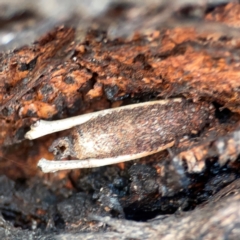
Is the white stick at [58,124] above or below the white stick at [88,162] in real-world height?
above

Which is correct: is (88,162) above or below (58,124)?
below

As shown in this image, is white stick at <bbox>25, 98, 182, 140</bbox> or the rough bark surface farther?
white stick at <bbox>25, 98, 182, 140</bbox>

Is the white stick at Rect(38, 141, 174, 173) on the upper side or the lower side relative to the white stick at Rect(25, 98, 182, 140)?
lower

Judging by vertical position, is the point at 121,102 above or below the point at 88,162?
above

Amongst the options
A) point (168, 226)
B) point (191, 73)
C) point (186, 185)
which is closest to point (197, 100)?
point (191, 73)

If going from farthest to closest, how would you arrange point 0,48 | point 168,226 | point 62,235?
point 62,235, point 168,226, point 0,48

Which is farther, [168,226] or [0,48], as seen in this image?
[168,226]

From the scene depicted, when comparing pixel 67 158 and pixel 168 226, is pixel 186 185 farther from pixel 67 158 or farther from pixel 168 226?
pixel 67 158

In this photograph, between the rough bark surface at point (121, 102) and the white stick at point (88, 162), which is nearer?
the rough bark surface at point (121, 102)

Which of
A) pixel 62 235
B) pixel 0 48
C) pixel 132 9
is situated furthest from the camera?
pixel 62 235

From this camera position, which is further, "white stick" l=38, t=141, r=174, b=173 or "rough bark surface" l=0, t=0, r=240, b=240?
"white stick" l=38, t=141, r=174, b=173

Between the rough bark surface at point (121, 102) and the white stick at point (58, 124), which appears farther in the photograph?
the white stick at point (58, 124)
